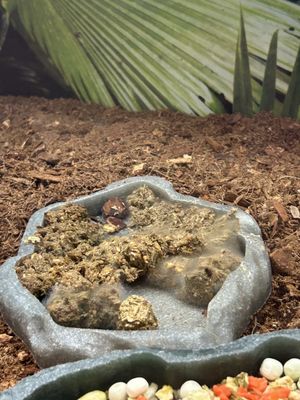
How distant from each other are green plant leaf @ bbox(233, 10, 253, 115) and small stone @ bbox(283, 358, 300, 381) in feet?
8.15

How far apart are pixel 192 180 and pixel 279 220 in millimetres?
627

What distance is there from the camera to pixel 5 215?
3.12 meters

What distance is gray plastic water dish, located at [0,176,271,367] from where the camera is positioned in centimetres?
217

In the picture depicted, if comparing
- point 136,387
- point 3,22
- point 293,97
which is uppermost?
point 293,97

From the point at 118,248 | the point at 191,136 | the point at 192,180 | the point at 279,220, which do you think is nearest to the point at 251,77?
the point at 191,136

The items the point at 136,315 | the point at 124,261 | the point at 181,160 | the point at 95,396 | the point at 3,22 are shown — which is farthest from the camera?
the point at 3,22

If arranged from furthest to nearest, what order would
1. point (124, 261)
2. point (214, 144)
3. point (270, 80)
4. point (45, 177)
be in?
point (270, 80)
point (214, 144)
point (45, 177)
point (124, 261)

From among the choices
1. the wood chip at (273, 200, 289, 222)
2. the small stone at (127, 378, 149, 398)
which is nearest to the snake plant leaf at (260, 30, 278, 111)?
the wood chip at (273, 200, 289, 222)

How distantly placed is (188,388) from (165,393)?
0.08 m

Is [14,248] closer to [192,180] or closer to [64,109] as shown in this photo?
[192,180]

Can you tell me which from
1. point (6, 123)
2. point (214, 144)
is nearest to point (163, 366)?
point (214, 144)

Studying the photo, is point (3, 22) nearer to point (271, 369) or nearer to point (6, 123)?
point (6, 123)

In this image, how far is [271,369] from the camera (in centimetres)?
198

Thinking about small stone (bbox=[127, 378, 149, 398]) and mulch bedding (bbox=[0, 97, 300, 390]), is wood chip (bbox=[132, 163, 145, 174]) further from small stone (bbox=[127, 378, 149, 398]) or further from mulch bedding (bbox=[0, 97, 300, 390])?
small stone (bbox=[127, 378, 149, 398])
